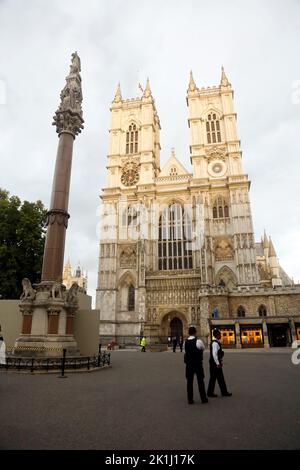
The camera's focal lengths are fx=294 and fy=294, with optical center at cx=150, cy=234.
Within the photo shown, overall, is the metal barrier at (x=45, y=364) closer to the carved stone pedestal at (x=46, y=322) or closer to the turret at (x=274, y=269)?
the carved stone pedestal at (x=46, y=322)

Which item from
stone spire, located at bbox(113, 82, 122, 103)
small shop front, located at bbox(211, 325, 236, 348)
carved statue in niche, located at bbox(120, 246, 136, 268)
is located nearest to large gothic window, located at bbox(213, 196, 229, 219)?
carved statue in niche, located at bbox(120, 246, 136, 268)

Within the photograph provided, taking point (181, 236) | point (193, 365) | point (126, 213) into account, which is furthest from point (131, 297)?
point (193, 365)

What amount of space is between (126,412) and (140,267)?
32950mm

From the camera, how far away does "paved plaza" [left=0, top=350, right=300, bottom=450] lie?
406 cm

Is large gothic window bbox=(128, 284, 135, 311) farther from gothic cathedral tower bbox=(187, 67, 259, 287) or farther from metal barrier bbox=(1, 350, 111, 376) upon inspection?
metal barrier bbox=(1, 350, 111, 376)

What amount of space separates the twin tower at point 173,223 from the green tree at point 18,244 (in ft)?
56.1

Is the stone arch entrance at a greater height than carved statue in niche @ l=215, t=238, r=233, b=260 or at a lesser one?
lesser

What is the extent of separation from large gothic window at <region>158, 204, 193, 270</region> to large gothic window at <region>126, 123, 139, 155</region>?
40.8ft

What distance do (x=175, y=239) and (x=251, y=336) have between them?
17.2m

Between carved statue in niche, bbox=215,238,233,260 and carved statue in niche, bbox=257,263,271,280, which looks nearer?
carved statue in niche, bbox=215,238,233,260

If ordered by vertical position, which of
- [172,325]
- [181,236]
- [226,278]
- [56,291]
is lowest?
[172,325]

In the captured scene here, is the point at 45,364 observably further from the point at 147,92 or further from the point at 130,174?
the point at 147,92

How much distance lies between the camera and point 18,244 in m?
23.1
